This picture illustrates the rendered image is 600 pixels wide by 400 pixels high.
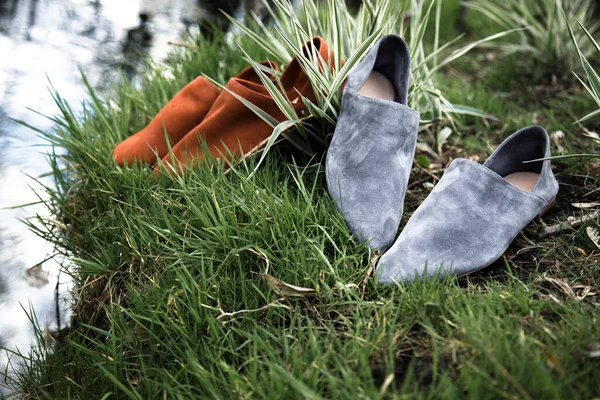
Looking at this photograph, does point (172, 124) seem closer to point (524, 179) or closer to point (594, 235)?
point (524, 179)

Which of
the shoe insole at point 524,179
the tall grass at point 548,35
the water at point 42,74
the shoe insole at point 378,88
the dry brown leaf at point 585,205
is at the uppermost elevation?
the tall grass at point 548,35

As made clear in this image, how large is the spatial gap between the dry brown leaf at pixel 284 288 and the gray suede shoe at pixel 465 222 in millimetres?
241

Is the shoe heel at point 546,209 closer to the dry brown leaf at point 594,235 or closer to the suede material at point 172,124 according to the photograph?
the dry brown leaf at point 594,235

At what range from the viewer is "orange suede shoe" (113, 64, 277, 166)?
85.3 inches

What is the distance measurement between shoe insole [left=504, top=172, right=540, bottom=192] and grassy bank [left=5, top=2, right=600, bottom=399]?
0.44 feet

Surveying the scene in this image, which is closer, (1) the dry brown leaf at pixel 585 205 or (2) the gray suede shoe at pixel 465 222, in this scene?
(2) the gray suede shoe at pixel 465 222

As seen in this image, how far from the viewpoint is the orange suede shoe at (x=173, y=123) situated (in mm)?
2166

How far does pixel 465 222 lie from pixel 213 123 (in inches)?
40.3

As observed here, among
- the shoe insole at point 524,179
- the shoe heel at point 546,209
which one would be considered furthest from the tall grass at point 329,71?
the shoe heel at point 546,209

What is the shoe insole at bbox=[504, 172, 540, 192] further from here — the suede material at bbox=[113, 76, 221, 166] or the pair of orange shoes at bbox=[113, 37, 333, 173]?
the suede material at bbox=[113, 76, 221, 166]

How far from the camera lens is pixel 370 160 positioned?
71.0 inches

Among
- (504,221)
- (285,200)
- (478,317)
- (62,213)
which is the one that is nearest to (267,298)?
(285,200)

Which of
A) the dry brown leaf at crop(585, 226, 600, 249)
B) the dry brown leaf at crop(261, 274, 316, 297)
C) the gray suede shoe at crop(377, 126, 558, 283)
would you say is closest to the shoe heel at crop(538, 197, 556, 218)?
the gray suede shoe at crop(377, 126, 558, 283)

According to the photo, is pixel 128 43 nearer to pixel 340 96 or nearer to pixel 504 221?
pixel 340 96
